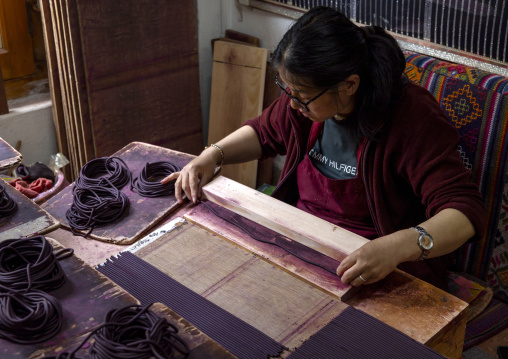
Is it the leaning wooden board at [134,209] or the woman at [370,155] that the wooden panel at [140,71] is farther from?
the woman at [370,155]

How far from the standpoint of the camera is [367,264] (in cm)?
155

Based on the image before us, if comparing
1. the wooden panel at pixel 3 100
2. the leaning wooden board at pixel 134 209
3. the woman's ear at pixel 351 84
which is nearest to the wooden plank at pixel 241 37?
the wooden panel at pixel 3 100

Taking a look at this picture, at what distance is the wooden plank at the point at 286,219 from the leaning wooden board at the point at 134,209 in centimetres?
18

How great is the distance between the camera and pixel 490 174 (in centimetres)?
213

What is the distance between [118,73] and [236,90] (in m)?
0.77

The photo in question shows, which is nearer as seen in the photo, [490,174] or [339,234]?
[339,234]

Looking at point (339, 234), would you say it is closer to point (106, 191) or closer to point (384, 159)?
point (384, 159)

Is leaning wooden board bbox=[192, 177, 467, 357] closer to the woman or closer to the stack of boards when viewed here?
the woman

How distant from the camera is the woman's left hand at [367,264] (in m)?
1.55

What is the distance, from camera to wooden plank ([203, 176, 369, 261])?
66.6 inches

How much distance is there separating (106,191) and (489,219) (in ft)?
4.64

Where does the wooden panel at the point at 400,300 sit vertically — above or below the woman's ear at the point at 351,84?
below

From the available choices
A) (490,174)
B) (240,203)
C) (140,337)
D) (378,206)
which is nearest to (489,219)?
(490,174)

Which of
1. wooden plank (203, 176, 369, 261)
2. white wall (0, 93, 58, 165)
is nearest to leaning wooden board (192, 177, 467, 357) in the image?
wooden plank (203, 176, 369, 261)
